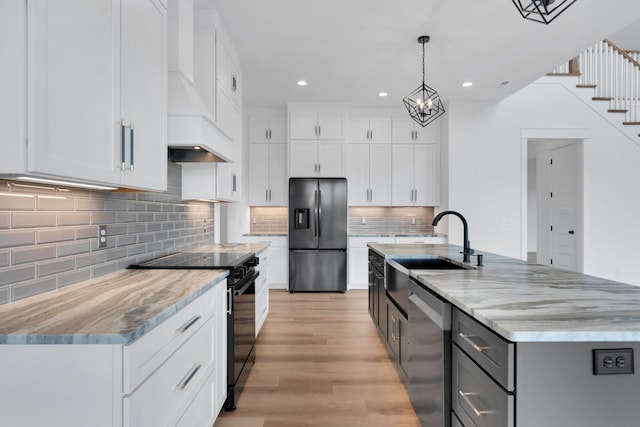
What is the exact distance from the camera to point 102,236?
1.82 metres

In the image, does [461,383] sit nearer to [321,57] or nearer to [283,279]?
[321,57]

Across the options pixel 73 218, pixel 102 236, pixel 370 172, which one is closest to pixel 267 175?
pixel 370 172

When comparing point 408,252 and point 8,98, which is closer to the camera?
point 8,98

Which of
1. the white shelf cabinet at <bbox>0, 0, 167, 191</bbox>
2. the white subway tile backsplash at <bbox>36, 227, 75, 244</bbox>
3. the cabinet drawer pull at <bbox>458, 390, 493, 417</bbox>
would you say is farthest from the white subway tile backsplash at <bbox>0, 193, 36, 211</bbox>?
the cabinet drawer pull at <bbox>458, 390, 493, 417</bbox>

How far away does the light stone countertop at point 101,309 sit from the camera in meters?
0.95

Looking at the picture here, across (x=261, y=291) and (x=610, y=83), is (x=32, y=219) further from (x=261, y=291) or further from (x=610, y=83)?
(x=610, y=83)

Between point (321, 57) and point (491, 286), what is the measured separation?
314cm

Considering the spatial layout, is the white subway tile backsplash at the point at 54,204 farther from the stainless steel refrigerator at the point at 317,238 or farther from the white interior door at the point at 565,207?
the white interior door at the point at 565,207

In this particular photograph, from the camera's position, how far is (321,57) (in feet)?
12.3

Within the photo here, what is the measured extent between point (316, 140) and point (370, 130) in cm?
97

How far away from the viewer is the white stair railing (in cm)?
503

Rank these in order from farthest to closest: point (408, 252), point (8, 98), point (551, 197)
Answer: point (551, 197)
point (408, 252)
point (8, 98)

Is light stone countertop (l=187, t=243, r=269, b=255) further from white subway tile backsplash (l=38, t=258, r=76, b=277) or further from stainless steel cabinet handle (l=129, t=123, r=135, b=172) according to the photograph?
stainless steel cabinet handle (l=129, t=123, r=135, b=172)

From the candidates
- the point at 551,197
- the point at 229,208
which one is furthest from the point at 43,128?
the point at 551,197
